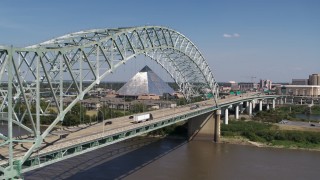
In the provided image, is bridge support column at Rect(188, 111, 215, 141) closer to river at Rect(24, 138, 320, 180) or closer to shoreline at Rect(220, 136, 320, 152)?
shoreline at Rect(220, 136, 320, 152)

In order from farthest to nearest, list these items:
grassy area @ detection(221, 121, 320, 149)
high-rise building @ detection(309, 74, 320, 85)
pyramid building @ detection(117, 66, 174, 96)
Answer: high-rise building @ detection(309, 74, 320, 85) < pyramid building @ detection(117, 66, 174, 96) < grassy area @ detection(221, 121, 320, 149)

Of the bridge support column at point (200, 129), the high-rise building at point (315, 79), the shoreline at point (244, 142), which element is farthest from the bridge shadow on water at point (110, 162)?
the high-rise building at point (315, 79)

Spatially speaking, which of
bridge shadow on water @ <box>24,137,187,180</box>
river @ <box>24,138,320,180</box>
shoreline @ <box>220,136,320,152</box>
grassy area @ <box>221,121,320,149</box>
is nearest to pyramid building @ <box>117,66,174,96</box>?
grassy area @ <box>221,121,320,149</box>

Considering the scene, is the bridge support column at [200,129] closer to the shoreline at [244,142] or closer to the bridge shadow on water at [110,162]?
the shoreline at [244,142]

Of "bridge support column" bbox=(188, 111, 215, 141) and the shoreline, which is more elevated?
"bridge support column" bbox=(188, 111, 215, 141)

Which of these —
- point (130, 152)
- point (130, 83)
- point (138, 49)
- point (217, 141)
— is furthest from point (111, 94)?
point (138, 49)

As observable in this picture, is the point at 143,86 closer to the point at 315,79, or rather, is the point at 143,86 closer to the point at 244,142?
the point at 244,142

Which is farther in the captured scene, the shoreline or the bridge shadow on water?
the shoreline

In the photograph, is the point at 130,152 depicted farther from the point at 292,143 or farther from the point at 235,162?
the point at 292,143
